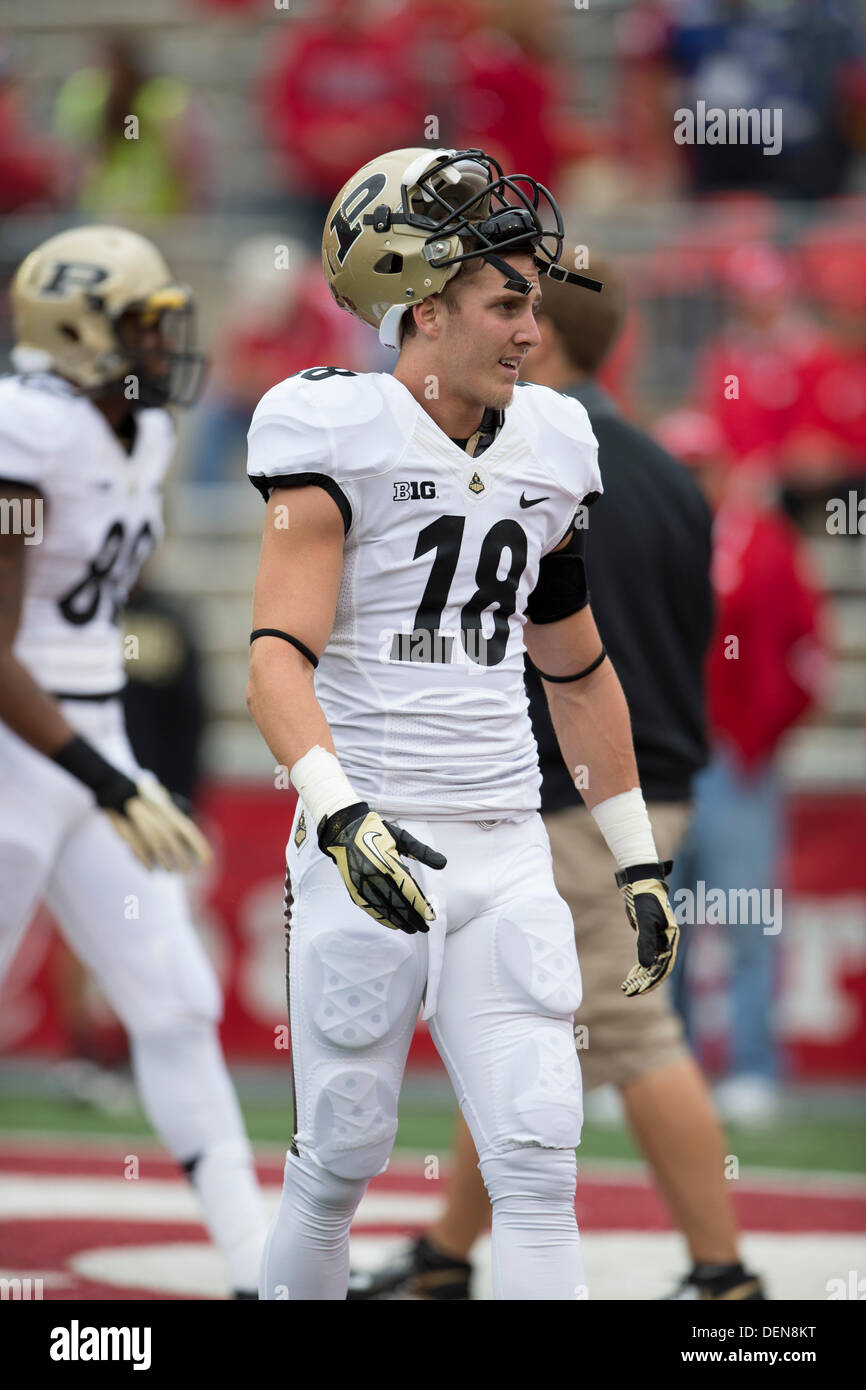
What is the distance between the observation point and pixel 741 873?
7129mm

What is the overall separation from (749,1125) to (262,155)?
253 inches

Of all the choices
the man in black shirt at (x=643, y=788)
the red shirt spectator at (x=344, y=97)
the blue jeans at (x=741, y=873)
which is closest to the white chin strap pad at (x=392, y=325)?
the man in black shirt at (x=643, y=788)

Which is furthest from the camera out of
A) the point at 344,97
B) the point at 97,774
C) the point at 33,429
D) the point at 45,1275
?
the point at 344,97

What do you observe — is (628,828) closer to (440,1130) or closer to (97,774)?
(97,774)

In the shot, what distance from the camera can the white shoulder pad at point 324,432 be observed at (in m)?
3.03

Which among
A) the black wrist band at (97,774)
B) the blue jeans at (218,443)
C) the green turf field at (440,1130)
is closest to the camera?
the black wrist band at (97,774)

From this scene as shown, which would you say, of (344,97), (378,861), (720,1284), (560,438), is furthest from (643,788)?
(344,97)

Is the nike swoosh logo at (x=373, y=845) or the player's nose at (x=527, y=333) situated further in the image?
the player's nose at (x=527, y=333)

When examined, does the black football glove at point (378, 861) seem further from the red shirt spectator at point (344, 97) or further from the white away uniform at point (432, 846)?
the red shirt spectator at point (344, 97)

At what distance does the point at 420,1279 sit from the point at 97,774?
4.24ft

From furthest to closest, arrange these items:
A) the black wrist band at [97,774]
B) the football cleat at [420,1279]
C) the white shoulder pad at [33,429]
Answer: the football cleat at [420,1279] < the white shoulder pad at [33,429] < the black wrist band at [97,774]

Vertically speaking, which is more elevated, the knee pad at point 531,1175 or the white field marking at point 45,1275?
the knee pad at point 531,1175

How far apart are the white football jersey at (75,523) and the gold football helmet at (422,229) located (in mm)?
1088

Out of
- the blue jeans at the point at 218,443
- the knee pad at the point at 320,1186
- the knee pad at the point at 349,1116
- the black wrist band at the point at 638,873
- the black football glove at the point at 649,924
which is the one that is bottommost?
the knee pad at the point at 320,1186
